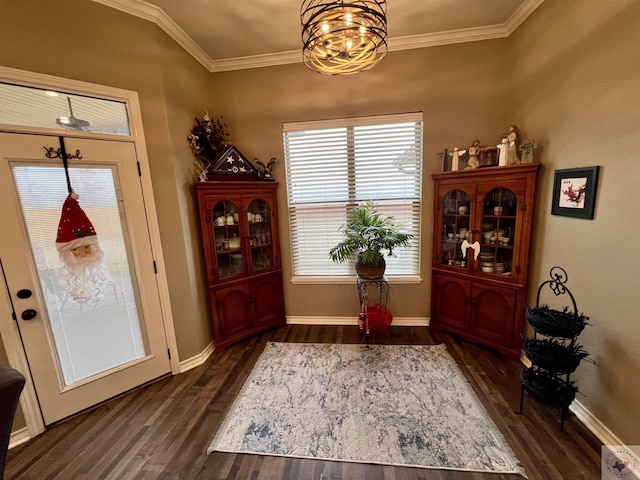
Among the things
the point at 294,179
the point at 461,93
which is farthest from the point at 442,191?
the point at 294,179

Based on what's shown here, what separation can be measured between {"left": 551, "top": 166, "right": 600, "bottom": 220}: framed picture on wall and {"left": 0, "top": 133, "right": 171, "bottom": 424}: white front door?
3467 mm

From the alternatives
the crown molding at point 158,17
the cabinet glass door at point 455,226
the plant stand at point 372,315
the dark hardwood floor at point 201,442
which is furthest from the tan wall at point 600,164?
the crown molding at point 158,17

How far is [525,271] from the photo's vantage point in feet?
7.86

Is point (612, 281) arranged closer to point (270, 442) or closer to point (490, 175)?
point (490, 175)

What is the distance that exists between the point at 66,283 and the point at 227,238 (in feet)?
4.49

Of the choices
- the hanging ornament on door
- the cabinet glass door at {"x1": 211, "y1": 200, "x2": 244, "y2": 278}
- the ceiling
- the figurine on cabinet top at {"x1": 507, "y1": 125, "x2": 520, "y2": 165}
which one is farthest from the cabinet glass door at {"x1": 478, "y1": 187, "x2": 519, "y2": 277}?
the hanging ornament on door

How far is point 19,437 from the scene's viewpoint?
1.88 m

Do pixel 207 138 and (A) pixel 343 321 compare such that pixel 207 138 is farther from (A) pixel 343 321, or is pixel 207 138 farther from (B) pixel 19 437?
(B) pixel 19 437

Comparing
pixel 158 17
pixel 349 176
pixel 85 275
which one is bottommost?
pixel 85 275

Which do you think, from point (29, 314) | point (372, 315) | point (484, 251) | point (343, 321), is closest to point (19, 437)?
point (29, 314)

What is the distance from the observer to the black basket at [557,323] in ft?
5.41

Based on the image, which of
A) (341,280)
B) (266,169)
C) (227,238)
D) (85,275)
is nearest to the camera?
(85,275)

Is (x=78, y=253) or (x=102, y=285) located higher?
(x=78, y=253)

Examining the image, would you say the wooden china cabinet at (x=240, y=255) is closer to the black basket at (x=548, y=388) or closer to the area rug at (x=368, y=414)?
the area rug at (x=368, y=414)
